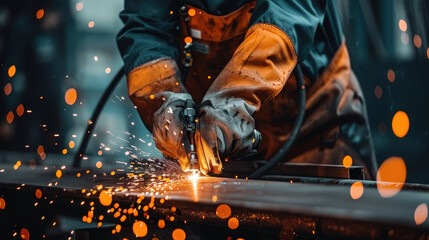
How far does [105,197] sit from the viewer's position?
3.59 ft

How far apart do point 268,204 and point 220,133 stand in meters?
0.40

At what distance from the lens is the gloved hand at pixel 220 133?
120 centimetres

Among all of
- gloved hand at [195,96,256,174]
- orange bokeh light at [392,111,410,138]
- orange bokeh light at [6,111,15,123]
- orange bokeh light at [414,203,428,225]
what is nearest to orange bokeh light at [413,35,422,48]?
orange bokeh light at [392,111,410,138]

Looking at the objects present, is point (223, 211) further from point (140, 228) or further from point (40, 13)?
point (40, 13)

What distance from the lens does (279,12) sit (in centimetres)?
140

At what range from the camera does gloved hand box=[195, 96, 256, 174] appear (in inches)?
47.1

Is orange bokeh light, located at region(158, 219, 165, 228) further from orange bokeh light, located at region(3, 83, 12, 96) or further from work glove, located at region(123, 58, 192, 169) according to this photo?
orange bokeh light, located at region(3, 83, 12, 96)

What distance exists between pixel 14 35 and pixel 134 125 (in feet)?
4.13

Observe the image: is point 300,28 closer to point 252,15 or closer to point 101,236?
point 252,15

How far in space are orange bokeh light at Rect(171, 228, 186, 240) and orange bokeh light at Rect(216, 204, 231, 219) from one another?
190 millimetres

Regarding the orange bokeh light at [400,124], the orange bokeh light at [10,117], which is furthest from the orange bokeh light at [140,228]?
the orange bokeh light at [10,117]

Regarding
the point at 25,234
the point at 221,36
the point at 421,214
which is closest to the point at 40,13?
the point at 221,36

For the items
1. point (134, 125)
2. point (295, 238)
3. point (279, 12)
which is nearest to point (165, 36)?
point (279, 12)

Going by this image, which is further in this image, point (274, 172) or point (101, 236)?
point (274, 172)
